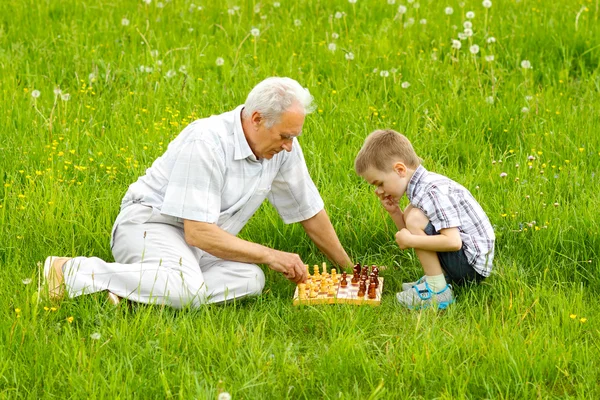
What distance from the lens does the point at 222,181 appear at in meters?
5.05

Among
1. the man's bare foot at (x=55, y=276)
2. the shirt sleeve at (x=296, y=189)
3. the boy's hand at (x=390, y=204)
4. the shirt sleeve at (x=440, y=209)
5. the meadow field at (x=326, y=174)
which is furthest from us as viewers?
the shirt sleeve at (x=296, y=189)

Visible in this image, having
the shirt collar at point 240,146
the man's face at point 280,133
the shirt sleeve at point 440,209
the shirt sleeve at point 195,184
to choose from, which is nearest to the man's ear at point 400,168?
the shirt sleeve at point 440,209

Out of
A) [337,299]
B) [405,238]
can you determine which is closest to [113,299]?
[337,299]

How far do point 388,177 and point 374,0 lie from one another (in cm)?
429

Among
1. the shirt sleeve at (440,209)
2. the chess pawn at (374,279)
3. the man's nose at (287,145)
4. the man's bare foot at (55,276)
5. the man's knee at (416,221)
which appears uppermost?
the man's nose at (287,145)

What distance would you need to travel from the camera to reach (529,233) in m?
5.50

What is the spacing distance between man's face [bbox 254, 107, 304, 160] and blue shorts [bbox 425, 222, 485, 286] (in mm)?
850

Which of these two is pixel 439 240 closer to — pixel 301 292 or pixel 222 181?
pixel 301 292

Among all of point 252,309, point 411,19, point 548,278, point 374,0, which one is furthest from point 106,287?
point 374,0

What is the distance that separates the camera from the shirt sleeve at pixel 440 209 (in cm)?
486

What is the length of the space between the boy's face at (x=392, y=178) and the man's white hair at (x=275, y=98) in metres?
0.49

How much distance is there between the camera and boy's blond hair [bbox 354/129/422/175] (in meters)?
4.91

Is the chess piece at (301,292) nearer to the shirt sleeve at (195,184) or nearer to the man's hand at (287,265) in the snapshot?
the man's hand at (287,265)

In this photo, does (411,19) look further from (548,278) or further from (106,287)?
(106,287)
